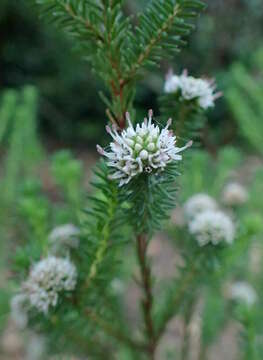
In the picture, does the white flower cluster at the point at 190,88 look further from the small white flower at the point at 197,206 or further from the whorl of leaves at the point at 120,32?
the small white flower at the point at 197,206

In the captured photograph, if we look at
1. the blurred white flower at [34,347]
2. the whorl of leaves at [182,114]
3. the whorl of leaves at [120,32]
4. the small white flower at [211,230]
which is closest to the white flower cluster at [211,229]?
the small white flower at [211,230]

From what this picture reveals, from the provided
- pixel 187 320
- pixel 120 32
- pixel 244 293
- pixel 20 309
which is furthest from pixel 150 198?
pixel 244 293

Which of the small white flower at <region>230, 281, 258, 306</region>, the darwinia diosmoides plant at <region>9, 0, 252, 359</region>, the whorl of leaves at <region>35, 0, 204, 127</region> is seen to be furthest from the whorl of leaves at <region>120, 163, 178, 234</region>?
the small white flower at <region>230, 281, 258, 306</region>

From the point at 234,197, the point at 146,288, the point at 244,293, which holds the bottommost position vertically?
the point at 146,288

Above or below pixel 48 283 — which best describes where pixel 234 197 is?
above

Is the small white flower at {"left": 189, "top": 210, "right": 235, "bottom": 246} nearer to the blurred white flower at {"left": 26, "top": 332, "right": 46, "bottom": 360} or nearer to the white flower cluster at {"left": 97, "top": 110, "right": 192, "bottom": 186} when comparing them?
the white flower cluster at {"left": 97, "top": 110, "right": 192, "bottom": 186}

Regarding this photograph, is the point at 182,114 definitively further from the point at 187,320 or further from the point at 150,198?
the point at 187,320
